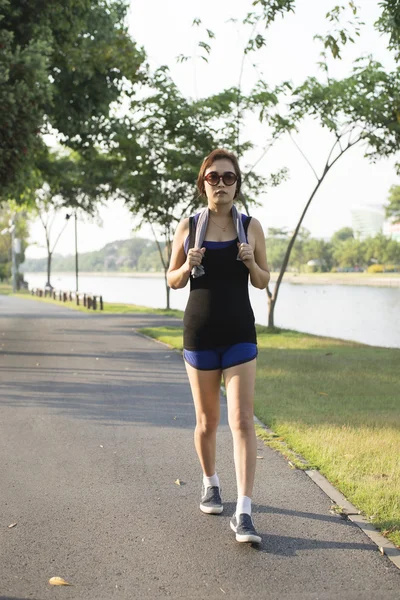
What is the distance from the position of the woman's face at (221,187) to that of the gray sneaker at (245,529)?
170cm

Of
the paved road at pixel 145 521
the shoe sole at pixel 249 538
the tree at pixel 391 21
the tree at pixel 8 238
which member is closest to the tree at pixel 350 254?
the tree at pixel 8 238

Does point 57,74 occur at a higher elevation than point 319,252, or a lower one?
higher

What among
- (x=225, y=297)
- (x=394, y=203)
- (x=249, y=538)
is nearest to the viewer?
(x=249, y=538)

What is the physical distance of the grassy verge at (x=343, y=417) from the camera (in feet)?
17.4

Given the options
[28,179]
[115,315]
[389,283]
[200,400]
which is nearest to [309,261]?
[389,283]

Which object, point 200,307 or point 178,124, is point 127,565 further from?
point 178,124

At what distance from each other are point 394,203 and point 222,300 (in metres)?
115

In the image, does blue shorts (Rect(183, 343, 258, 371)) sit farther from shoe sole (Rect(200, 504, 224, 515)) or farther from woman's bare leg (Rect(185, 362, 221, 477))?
shoe sole (Rect(200, 504, 224, 515))

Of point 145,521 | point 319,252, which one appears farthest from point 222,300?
point 319,252

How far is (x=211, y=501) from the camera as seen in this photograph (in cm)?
482

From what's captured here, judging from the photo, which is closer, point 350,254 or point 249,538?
point 249,538

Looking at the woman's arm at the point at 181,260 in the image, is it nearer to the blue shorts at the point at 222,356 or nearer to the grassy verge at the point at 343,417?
the blue shorts at the point at 222,356

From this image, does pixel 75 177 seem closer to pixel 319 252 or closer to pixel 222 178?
pixel 222 178

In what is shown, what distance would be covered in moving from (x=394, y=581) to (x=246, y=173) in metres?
20.2
